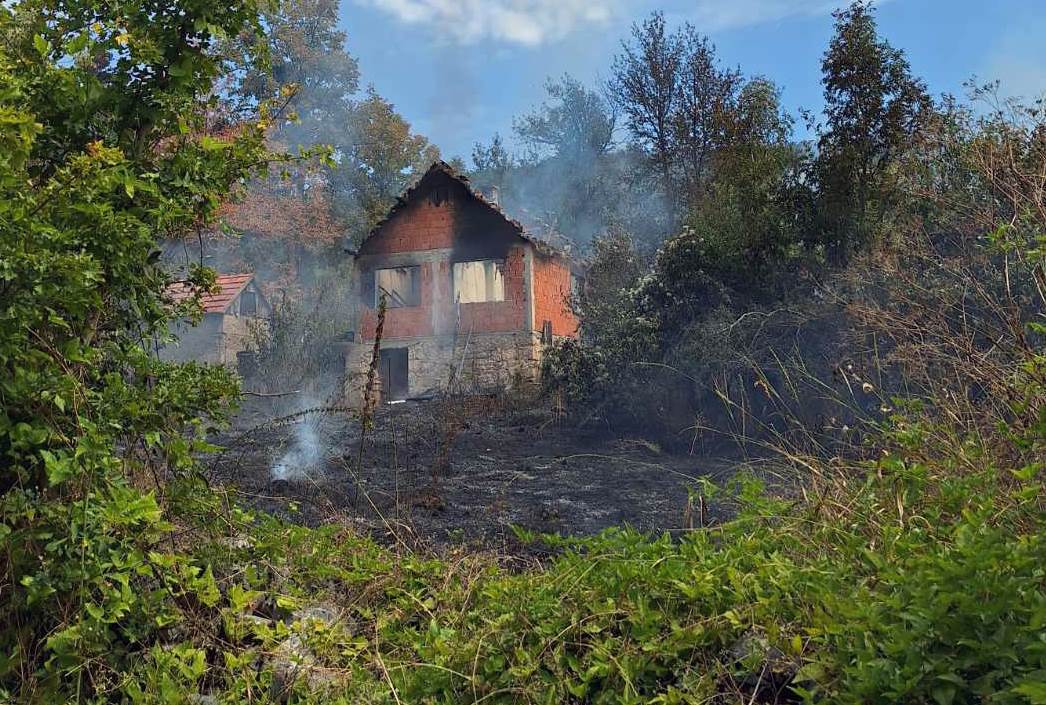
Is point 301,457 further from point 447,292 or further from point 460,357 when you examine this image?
point 447,292

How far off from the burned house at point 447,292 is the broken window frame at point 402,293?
35 millimetres

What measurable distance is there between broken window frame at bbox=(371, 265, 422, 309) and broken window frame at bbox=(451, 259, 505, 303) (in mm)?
1033

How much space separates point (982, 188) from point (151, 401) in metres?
10.7

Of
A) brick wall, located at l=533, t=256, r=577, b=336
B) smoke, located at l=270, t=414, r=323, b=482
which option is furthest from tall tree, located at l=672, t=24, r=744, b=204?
smoke, located at l=270, t=414, r=323, b=482

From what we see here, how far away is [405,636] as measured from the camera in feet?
13.1

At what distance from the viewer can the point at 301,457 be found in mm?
12656

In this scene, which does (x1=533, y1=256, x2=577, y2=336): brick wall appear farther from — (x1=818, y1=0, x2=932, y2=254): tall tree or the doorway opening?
(x1=818, y1=0, x2=932, y2=254): tall tree

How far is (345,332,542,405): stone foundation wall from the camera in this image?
2398 centimetres

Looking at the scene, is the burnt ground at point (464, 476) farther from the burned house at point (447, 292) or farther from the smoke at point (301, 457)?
the burned house at point (447, 292)

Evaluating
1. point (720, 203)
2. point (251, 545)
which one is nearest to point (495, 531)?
point (251, 545)

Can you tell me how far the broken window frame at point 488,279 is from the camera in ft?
83.0

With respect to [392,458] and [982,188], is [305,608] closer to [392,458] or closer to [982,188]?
[392,458]

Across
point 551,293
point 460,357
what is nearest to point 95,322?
point 460,357

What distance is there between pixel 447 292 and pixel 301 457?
513 inches
